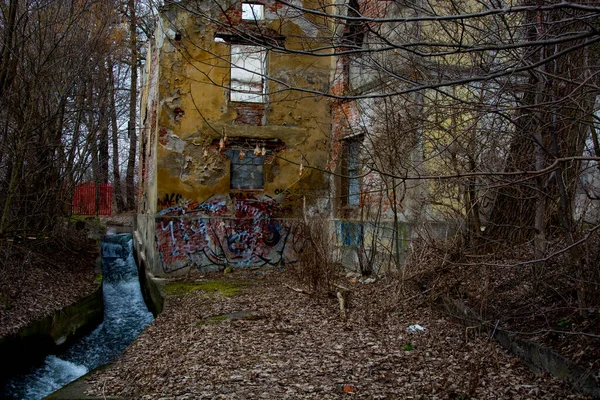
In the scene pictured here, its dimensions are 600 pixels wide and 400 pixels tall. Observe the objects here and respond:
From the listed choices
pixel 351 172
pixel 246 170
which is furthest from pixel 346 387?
pixel 246 170

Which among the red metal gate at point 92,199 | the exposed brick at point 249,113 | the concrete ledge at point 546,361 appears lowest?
the concrete ledge at point 546,361

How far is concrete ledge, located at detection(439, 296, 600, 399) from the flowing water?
630cm

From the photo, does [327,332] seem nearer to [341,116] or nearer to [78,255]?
[341,116]

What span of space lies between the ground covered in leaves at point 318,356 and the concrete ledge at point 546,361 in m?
0.10

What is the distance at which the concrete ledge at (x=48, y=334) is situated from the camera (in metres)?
8.02

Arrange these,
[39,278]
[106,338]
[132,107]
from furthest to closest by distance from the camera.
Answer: [132,107]
[39,278]
[106,338]

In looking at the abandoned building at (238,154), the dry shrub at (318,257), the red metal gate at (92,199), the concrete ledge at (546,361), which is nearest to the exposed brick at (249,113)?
the abandoned building at (238,154)

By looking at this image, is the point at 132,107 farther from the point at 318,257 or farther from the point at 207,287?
the point at 318,257

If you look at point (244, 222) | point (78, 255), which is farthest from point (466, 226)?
point (78, 255)

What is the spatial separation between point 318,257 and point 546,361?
4.52 metres

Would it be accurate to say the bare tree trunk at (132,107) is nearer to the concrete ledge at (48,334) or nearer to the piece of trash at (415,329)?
the concrete ledge at (48,334)

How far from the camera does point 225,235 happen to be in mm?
13359

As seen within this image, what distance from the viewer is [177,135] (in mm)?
13039

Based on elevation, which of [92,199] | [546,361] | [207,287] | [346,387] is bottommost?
[346,387]
